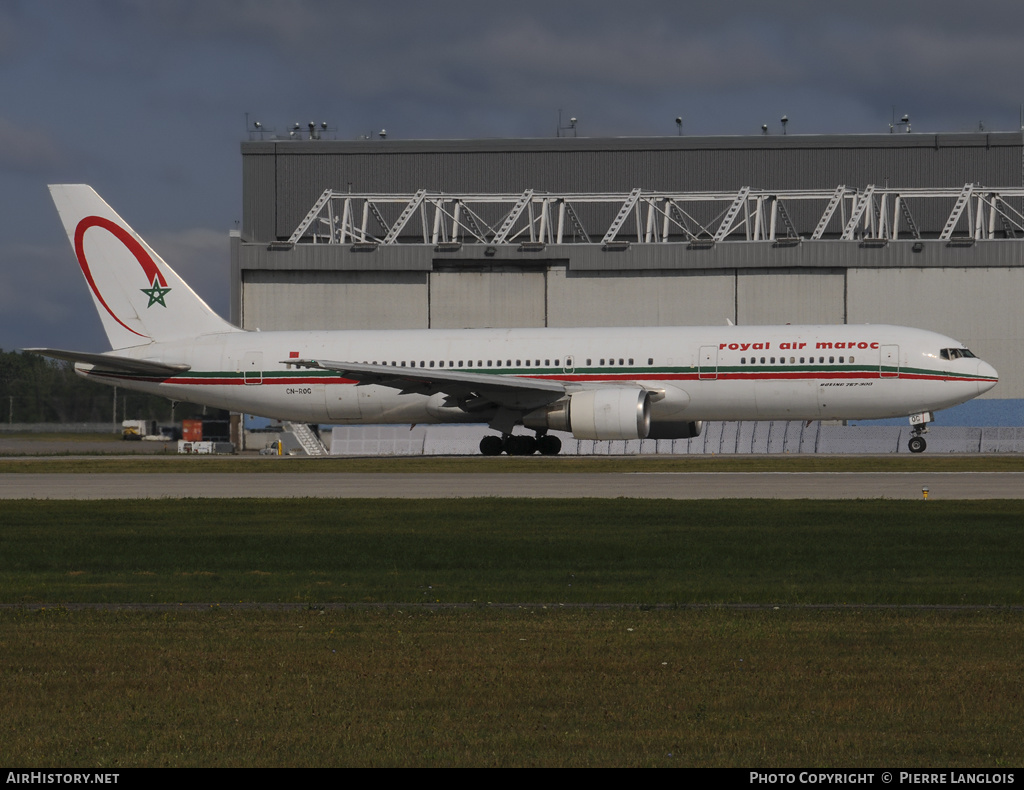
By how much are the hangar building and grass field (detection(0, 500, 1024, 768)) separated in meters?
47.9

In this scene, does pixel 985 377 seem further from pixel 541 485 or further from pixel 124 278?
pixel 124 278

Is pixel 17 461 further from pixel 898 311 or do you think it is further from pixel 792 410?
pixel 898 311

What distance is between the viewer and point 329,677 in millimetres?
9078

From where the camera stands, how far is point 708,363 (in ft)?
134

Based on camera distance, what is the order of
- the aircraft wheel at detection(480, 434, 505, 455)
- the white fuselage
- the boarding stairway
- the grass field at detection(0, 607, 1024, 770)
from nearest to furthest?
the grass field at detection(0, 607, 1024, 770) → the white fuselage → the aircraft wheel at detection(480, 434, 505, 455) → the boarding stairway

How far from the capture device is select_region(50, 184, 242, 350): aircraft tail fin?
46375mm

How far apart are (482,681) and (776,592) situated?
5140mm

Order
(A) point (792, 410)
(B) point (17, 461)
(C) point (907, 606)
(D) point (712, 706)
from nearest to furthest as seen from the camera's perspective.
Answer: (D) point (712, 706) → (C) point (907, 606) → (A) point (792, 410) → (B) point (17, 461)

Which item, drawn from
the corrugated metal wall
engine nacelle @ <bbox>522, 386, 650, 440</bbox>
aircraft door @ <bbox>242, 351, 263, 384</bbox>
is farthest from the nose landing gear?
the corrugated metal wall

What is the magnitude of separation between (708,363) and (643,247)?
27.1m

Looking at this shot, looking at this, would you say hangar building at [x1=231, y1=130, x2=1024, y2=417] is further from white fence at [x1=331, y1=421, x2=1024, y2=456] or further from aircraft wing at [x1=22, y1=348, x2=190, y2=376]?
aircraft wing at [x1=22, y1=348, x2=190, y2=376]

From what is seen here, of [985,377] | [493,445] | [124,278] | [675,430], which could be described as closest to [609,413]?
[675,430]

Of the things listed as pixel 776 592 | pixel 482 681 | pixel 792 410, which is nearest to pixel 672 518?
pixel 776 592

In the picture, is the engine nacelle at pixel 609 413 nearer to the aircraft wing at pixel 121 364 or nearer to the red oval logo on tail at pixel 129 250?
the aircraft wing at pixel 121 364
